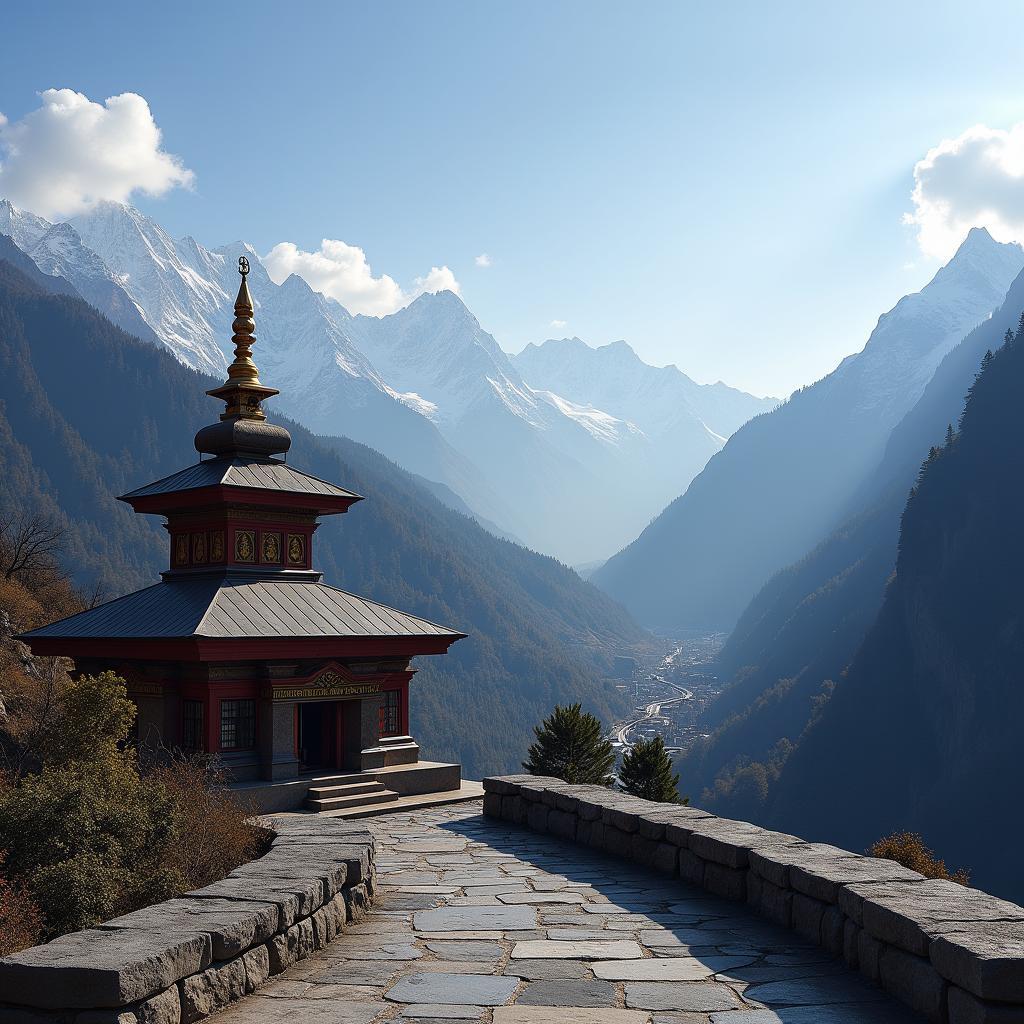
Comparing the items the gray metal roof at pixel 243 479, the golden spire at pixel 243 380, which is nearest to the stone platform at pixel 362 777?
the gray metal roof at pixel 243 479

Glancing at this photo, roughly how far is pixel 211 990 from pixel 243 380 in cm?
2068

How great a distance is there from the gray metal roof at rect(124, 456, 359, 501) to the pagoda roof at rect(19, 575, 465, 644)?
195cm

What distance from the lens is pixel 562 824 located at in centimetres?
1417

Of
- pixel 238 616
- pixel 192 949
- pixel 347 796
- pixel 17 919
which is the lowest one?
pixel 347 796

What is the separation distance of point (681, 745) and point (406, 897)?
577 ft

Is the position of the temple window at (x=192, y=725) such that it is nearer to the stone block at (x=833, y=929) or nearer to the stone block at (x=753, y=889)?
the stone block at (x=753, y=889)

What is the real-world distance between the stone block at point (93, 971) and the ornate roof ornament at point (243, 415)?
729 inches

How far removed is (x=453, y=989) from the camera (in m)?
7.28

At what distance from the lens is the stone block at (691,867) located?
422 inches

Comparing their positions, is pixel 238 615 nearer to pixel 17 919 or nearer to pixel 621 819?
pixel 621 819

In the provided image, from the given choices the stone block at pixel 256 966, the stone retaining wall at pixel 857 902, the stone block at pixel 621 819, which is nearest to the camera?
the stone retaining wall at pixel 857 902

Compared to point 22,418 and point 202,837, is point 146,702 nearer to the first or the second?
point 202,837

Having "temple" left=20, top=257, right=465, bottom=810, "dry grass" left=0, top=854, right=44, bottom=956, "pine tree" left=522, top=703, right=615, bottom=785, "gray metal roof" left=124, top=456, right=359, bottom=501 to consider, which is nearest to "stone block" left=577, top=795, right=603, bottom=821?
"dry grass" left=0, top=854, right=44, bottom=956

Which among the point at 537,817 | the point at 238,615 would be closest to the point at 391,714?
the point at 238,615
